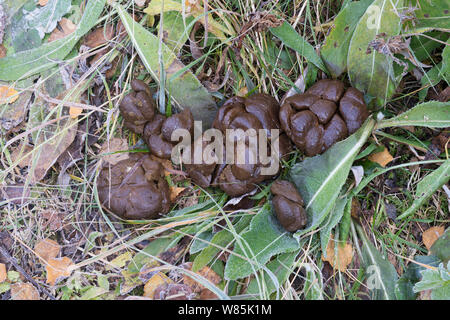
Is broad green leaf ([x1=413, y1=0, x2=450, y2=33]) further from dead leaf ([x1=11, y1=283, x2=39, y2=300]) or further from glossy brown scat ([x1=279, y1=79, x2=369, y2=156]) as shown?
dead leaf ([x1=11, y1=283, x2=39, y2=300])

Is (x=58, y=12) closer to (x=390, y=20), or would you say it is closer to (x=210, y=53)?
(x=210, y=53)

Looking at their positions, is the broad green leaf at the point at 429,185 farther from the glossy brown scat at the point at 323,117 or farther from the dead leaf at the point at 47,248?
the dead leaf at the point at 47,248

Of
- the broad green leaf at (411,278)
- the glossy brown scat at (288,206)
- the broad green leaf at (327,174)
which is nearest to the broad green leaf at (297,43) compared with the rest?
→ the broad green leaf at (327,174)

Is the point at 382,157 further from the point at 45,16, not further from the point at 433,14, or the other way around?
the point at 45,16

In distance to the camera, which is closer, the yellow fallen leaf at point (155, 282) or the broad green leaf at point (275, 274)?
the broad green leaf at point (275, 274)

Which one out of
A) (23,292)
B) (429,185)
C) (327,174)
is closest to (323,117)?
(327,174)

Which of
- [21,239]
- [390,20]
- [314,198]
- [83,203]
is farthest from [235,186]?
[21,239]
